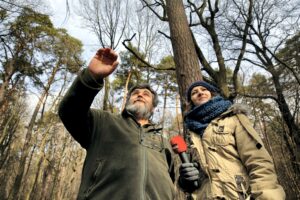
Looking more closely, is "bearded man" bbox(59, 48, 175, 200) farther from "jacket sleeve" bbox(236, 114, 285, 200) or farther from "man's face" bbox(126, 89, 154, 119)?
"jacket sleeve" bbox(236, 114, 285, 200)

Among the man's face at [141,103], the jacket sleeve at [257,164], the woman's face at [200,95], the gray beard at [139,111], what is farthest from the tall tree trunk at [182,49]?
the jacket sleeve at [257,164]

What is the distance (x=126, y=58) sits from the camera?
16656 mm

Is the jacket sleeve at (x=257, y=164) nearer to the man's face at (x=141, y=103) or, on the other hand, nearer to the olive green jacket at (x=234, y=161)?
the olive green jacket at (x=234, y=161)

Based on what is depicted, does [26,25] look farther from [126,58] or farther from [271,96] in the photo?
[271,96]

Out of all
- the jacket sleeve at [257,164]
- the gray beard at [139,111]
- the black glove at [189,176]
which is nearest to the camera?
the jacket sleeve at [257,164]

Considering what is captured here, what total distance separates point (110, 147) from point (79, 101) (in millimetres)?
441

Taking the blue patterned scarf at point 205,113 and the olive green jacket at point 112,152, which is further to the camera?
the blue patterned scarf at point 205,113

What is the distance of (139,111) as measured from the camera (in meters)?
2.36

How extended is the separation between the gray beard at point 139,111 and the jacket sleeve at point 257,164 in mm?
874

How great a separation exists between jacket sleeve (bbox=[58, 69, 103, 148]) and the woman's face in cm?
126

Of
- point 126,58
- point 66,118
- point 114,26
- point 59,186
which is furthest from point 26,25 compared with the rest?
point 66,118

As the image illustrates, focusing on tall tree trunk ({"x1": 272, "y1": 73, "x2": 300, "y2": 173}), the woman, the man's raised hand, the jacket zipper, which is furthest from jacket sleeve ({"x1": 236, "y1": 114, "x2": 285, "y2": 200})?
tall tree trunk ({"x1": 272, "y1": 73, "x2": 300, "y2": 173})

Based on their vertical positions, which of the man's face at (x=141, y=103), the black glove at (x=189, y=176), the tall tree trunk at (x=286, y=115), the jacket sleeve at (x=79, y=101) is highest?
the tall tree trunk at (x=286, y=115)

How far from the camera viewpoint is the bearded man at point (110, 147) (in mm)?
1576
